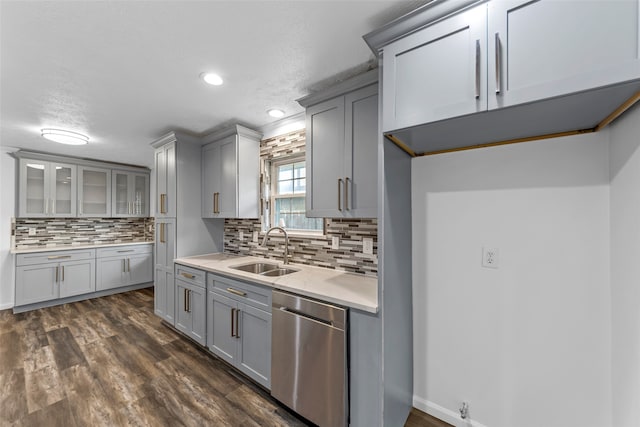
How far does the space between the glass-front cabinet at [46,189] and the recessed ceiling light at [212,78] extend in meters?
4.12

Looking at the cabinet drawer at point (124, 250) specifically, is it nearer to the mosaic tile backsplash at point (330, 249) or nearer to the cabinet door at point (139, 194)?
the cabinet door at point (139, 194)

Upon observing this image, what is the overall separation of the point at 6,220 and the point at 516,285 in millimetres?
6349

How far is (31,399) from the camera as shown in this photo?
6.54 feet

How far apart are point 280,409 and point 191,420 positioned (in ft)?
2.02

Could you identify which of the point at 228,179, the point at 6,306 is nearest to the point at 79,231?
the point at 6,306

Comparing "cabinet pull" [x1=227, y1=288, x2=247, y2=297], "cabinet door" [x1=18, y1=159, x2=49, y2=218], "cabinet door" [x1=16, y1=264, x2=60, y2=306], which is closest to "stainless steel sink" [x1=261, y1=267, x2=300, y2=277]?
"cabinet pull" [x1=227, y1=288, x2=247, y2=297]

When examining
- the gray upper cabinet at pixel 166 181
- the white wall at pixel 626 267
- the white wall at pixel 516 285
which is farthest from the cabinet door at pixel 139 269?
the white wall at pixel 626 267

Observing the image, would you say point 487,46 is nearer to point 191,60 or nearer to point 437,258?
point 437,258

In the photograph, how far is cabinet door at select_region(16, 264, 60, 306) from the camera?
3.71m

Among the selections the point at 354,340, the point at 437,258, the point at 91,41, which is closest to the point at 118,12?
the point at 91,41

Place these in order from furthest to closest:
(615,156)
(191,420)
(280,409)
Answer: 1. (280,409)
2. (191,420)
3. (615,156)

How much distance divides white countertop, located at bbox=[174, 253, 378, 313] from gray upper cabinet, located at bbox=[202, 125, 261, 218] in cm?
67

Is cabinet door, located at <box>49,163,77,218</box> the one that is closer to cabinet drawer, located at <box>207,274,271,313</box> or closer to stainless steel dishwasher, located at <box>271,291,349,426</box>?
cabinet drawer, located at <box>207,274,271,313</box>

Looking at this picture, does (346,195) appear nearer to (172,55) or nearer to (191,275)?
(172,55)
